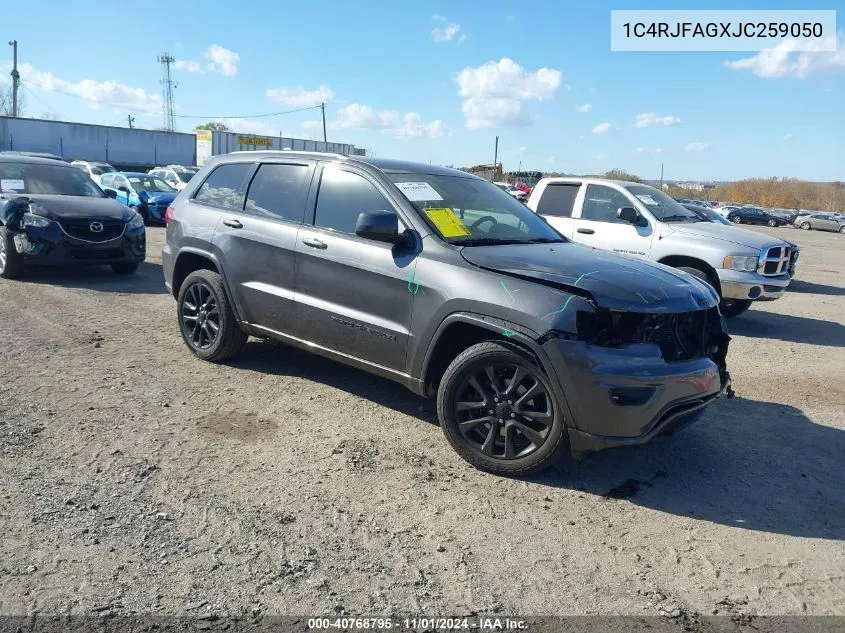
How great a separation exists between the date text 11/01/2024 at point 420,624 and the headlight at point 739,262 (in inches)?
271

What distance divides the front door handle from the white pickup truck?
3902 millimetres

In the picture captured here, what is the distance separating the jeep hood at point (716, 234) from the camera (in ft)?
28.0

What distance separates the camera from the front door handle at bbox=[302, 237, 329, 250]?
475 cm

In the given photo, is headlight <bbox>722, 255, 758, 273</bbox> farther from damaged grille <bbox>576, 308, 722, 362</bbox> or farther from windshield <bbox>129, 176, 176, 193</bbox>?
windshield <bbox>129, 176, 176, 193</bbox>

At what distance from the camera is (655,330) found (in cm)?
374

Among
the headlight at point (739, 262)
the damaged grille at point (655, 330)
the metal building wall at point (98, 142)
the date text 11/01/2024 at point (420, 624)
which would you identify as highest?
the metal building wall at point (98, 142)

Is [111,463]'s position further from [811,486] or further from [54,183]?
[54,183]

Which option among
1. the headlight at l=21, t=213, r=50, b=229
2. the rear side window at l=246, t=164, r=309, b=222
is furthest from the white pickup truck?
the headlight at l=21, t=213, r=50, b=229

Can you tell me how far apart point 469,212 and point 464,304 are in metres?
1.05

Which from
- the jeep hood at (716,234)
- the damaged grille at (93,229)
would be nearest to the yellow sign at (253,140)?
the damaged grille at (93,229)

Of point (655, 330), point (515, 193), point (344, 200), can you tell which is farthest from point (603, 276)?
point (515, 193)

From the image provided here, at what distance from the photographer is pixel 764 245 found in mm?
8516

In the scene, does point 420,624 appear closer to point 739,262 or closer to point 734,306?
point 739,262

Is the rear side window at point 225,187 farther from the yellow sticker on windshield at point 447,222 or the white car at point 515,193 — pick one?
the white car at point 515,193
